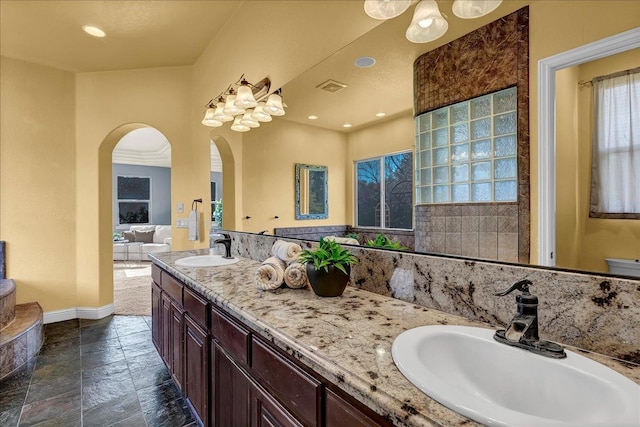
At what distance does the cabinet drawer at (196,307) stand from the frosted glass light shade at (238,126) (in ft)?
3.98

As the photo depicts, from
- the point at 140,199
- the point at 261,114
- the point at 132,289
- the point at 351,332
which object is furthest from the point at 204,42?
the point at 140,199

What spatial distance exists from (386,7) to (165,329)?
2258mm

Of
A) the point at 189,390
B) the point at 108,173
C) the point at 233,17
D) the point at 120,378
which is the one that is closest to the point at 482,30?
the point at 189,390

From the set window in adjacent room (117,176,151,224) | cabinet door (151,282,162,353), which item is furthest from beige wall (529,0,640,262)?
window in adjacent room (117,176,151,224)

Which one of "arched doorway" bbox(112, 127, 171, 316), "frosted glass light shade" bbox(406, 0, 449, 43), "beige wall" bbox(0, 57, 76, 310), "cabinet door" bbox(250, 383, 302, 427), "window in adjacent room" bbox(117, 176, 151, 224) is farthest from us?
"window in adjacent room" bbox(117, 176, 151, 224)

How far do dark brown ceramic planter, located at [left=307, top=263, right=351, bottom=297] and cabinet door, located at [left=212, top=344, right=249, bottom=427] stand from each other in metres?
0.42

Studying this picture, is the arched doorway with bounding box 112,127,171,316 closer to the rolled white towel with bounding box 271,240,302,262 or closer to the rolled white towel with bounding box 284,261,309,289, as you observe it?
the rolled white towel with bounding box 271,240,302,262

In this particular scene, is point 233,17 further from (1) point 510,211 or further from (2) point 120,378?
(2) point 120,378

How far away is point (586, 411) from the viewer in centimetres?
63

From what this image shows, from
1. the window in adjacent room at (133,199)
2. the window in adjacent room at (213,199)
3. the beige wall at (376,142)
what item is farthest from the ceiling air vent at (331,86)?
the window in adjacent room at (133,199)

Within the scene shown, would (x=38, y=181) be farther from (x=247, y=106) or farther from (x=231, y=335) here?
(x=231, y=335)

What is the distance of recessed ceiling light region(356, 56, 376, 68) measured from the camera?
1.41 m

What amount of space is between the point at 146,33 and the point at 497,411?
143 inches

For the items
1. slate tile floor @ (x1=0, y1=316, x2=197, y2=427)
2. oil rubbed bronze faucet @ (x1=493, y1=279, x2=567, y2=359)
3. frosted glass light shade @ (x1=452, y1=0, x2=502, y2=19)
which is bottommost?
slate tile floor @ (x1=0, y1=316, x2=197, y2=427)
